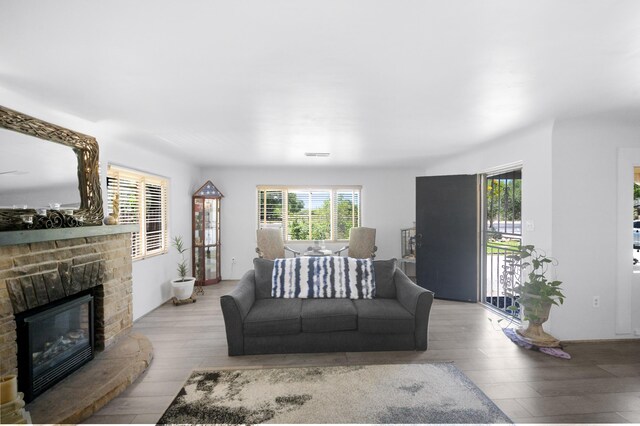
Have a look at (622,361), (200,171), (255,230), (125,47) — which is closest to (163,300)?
(255,230)

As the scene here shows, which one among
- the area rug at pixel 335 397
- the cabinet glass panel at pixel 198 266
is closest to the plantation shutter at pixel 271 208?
the cabinet glass panel at pixel 198 266

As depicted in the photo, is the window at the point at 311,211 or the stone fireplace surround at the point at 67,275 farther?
the window at the point at 311,211

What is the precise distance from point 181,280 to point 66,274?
252cm

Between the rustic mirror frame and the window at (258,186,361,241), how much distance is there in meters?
3.72

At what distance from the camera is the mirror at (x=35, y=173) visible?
2.26 meters

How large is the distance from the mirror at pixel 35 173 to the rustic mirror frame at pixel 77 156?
0.04m

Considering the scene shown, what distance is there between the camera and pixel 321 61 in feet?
6.32

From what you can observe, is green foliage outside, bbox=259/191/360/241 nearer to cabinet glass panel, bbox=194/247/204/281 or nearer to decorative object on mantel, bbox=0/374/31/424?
cabinet glass panel, bbox=194/247/204/281

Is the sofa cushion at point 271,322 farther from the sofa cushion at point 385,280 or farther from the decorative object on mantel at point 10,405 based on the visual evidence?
the decorative object on mantel at point 10,405

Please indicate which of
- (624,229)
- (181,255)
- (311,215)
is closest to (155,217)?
(181,255)

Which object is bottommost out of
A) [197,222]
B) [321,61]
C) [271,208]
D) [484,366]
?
[484,366]

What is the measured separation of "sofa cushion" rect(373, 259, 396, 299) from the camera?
3701 millimetres

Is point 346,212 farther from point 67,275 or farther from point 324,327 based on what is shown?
point 67,275

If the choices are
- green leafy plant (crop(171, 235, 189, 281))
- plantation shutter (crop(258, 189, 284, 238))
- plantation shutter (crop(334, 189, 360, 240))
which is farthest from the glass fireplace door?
plantation shutter (crop(334, 189, 360, 240))
